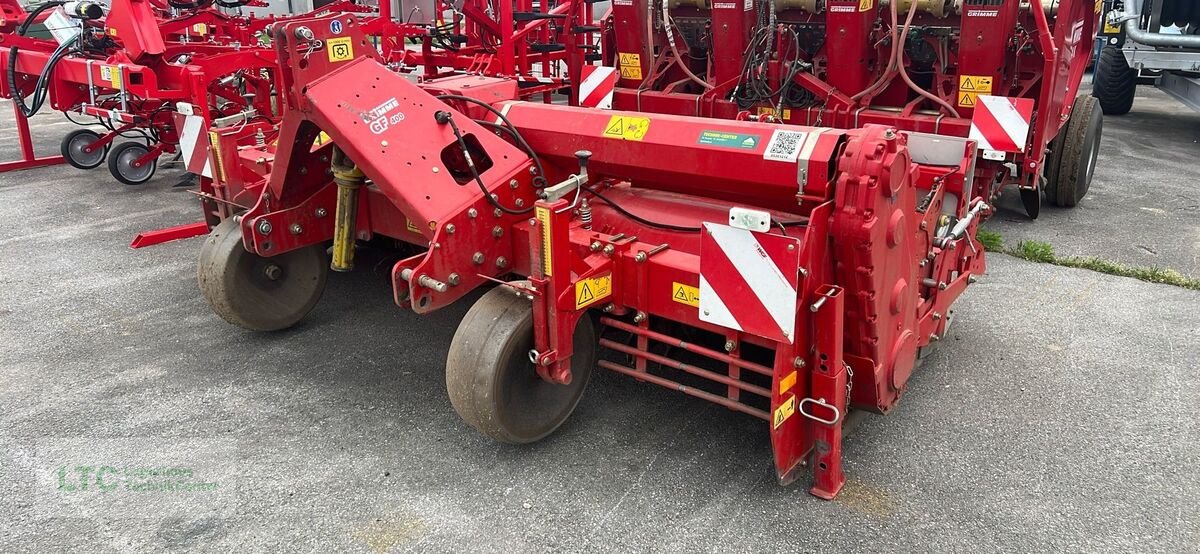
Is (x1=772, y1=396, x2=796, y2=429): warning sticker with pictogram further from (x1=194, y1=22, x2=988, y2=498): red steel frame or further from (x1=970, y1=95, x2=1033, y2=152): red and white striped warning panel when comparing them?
(x1=970, y1=95, x2=1033, y2=152): red and white striped warning panel

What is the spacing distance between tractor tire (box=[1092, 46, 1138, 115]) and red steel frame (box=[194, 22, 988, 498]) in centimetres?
881

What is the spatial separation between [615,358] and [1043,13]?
11.5 feet

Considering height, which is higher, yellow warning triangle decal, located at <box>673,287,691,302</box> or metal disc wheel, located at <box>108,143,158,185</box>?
yellow warning triangle decal, located at <box>673,287,691,302</box>

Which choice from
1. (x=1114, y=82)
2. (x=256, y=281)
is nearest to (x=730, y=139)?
(x=256, y=281)

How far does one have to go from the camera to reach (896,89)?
587cm

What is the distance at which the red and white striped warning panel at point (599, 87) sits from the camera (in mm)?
6742

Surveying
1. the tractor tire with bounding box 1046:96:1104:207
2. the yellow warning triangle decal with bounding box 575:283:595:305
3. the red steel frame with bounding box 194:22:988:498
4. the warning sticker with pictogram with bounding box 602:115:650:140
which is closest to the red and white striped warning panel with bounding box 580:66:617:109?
the red steel frame with bounding box 194:22:988:498

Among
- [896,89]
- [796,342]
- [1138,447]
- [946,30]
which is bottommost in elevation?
[1138,447]

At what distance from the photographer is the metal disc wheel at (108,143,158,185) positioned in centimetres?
743

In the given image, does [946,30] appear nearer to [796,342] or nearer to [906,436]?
[906,436]

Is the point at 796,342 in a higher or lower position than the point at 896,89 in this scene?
lower

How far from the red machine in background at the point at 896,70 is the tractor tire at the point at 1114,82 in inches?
192

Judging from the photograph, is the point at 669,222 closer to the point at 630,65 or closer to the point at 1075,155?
the point at 630,65

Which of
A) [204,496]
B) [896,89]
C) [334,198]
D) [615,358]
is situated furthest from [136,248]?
[896,89]
